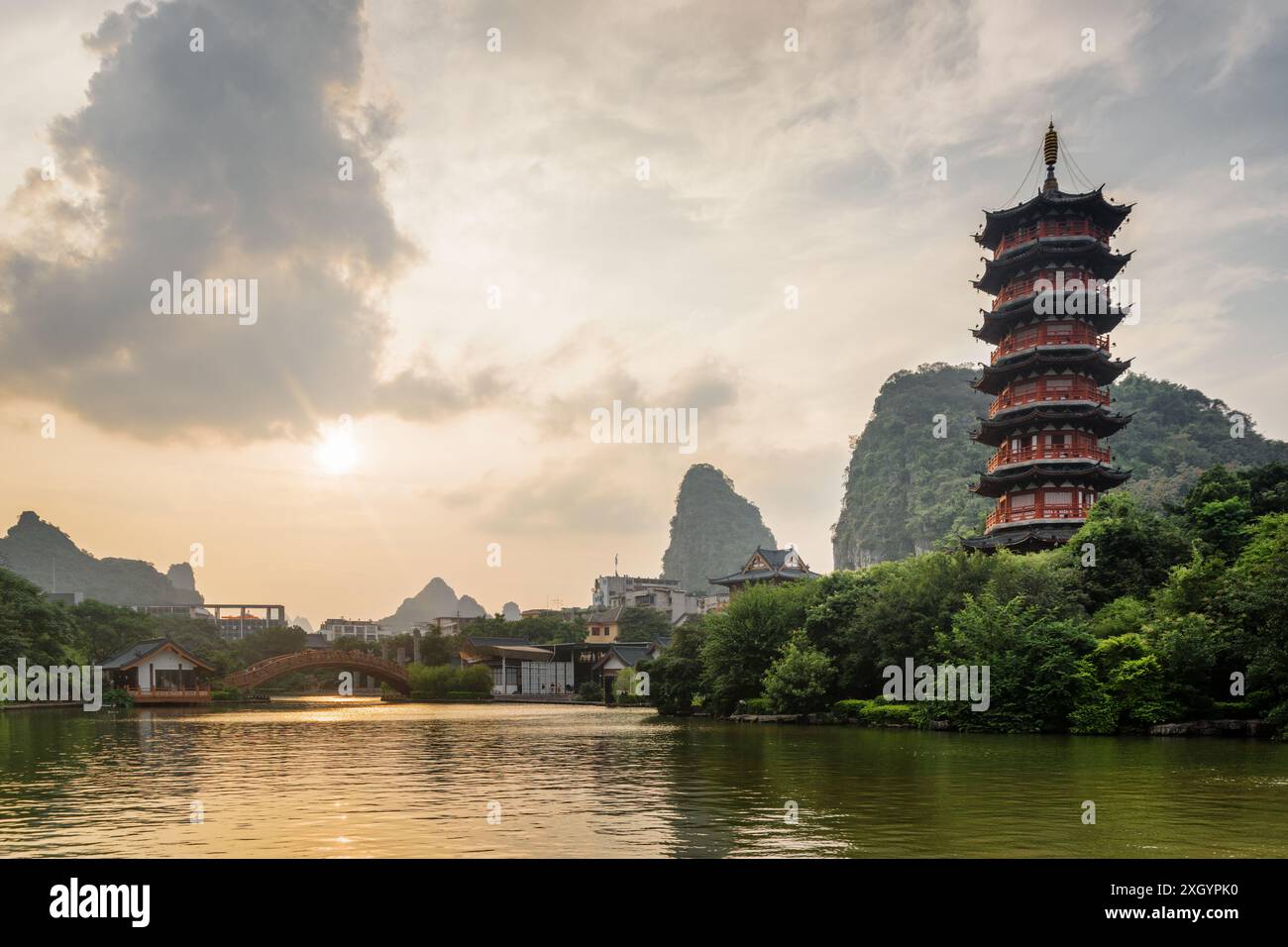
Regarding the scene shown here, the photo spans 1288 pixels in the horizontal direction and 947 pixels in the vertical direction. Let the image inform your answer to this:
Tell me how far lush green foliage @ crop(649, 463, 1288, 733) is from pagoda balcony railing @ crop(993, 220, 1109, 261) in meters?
14.8

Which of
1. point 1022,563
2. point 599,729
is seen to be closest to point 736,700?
point 599,729

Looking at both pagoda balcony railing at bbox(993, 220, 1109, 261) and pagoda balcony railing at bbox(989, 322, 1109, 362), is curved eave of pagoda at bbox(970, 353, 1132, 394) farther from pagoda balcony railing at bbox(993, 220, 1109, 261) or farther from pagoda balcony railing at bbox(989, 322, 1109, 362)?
pagoda balcony railing at bbox(993, 220, 1109, 261)

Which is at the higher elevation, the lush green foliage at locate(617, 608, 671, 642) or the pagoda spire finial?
the pagoda spire finial

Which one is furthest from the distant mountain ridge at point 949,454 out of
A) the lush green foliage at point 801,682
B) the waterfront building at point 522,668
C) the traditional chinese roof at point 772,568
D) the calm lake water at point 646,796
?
the calm lake water at point 646,796

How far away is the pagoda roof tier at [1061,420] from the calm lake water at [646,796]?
21.7 meters

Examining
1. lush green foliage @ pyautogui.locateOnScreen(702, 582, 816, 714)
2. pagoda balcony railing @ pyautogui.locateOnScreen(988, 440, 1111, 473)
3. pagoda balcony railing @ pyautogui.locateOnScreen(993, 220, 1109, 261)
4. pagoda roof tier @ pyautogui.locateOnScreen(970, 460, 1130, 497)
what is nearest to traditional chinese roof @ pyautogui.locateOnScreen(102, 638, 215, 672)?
lush green foliage @ pyautogui.locateOnScreen(702, 582, 816, 714)

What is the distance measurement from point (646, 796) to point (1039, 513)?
1354 inches

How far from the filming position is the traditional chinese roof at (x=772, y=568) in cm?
7312

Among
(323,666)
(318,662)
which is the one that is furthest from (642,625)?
(318,662)

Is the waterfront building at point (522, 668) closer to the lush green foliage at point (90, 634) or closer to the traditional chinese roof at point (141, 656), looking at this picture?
the lush green foliage at point (90, 634)

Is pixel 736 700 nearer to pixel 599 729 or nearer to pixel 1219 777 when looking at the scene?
pixel 599 729

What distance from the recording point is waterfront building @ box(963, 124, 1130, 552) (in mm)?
46031

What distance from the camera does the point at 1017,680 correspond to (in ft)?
99.8
